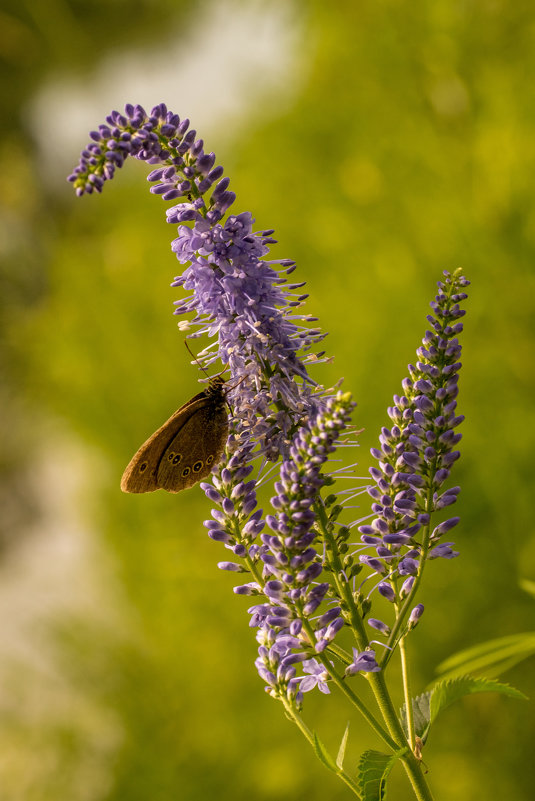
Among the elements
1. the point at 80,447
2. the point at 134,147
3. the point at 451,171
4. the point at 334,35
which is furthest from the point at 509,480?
the point at 80,447

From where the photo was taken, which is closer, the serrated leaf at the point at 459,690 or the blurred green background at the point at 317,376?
the serrated leaf at the point at 459,690

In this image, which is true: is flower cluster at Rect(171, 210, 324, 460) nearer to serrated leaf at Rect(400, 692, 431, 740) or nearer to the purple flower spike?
the purple flower spike

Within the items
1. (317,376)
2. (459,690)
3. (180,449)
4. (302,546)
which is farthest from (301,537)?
(317,376)

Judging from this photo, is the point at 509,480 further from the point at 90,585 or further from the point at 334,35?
the point at 334,35

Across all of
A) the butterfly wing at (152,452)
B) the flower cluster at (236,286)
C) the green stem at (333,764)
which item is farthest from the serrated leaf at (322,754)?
the butterfly wing at (152,452)

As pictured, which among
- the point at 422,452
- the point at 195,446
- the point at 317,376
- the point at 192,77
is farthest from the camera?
the point at 192,77

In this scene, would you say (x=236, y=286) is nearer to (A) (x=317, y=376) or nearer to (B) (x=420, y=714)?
(B) (x=420, y=714)

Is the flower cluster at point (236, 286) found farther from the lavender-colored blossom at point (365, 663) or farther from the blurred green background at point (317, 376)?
the blurred green background at point (317, 376)

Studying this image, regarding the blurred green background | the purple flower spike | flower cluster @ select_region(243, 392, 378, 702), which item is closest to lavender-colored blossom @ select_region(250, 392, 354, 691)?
flower cluster @ select_region(243, 392, 378, 702)
